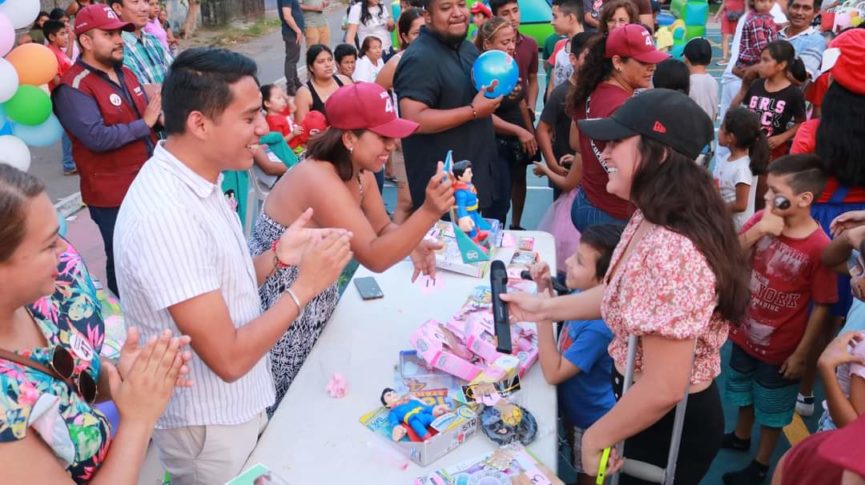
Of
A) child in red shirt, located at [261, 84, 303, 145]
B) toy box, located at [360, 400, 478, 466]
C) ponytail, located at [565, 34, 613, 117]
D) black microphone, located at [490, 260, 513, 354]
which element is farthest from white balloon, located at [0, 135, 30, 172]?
ponytail, located at [565, 34, 613, 117]

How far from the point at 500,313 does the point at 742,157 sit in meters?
2.54

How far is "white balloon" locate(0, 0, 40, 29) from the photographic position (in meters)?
3.50

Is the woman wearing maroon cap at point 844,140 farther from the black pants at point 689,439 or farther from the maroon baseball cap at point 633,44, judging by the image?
the black pants at point 689,439

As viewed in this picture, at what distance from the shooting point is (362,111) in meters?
2.37

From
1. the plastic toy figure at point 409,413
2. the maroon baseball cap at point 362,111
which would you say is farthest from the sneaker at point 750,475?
the maroon baseball cap at point 362,111

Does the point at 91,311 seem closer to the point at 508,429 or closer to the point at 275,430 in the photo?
the point at 275,430

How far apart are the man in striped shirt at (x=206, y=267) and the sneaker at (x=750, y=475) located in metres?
2.05

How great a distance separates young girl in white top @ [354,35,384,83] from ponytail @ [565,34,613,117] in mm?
3845

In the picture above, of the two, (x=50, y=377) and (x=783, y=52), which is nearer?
(x=50, y=377)

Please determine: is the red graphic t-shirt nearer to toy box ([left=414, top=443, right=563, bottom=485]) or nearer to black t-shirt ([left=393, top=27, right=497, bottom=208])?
toy box ([left=414, top=443, right=563, bottom=485])

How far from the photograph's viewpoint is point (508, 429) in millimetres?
1890

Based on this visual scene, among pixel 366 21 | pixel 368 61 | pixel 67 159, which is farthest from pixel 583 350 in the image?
pixel 366 21

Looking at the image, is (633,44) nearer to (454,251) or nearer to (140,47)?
(454,251)

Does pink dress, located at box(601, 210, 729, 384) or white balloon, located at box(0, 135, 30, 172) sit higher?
pink dress, located at box(601, 210, 729, 384)
